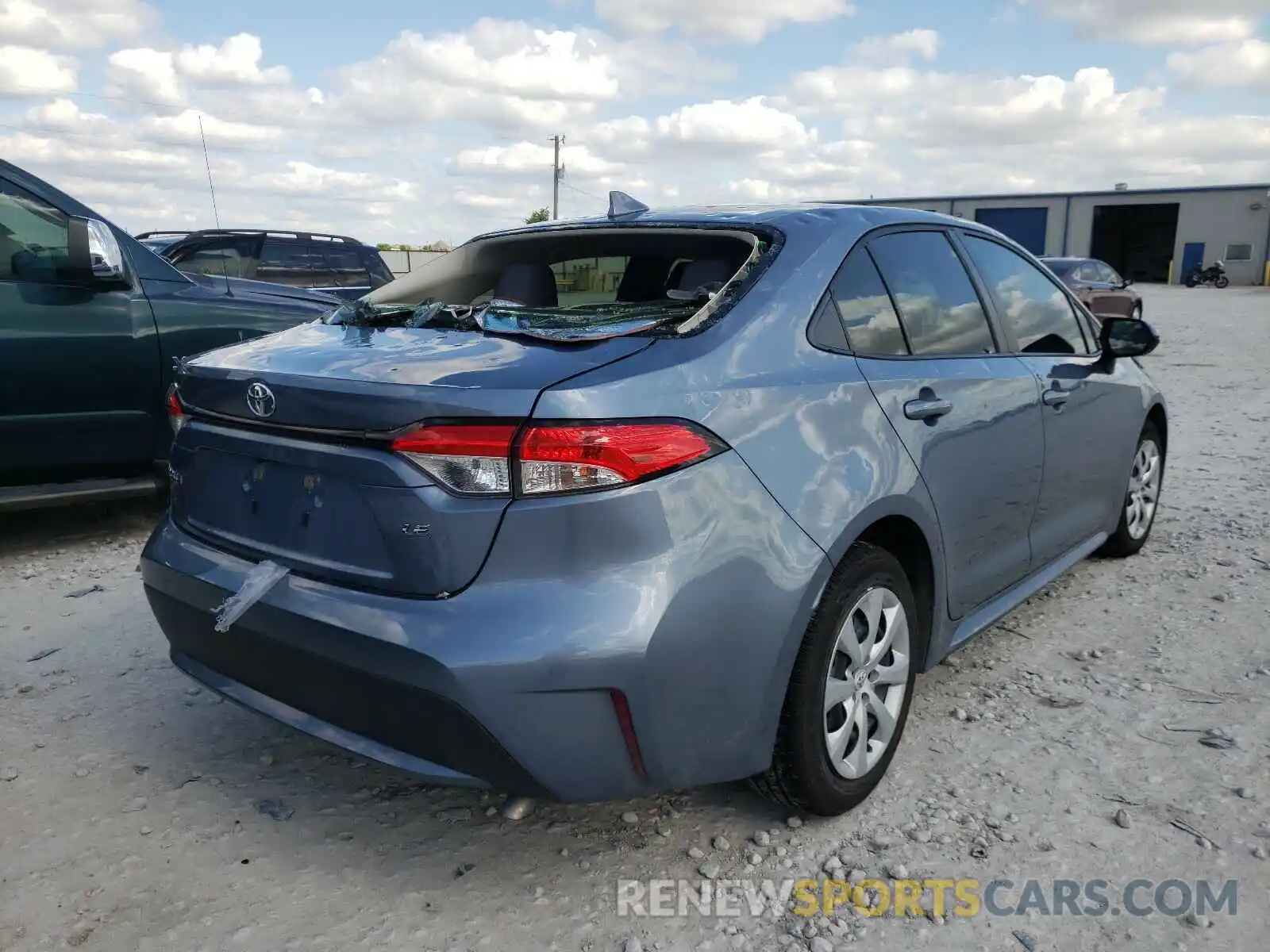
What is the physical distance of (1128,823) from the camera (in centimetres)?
258

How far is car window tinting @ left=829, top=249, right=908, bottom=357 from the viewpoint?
2646 millimetres

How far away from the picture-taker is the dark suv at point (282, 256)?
371 inches

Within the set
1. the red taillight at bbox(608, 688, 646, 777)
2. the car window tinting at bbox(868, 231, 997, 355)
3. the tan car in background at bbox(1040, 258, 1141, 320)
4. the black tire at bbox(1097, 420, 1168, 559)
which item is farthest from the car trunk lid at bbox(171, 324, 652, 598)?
the tan car in background at bbox(1040, 258, 1141, 320)

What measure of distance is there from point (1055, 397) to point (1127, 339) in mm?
768

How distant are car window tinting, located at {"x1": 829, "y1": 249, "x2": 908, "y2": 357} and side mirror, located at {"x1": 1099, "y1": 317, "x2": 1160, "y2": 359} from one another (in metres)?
1.71

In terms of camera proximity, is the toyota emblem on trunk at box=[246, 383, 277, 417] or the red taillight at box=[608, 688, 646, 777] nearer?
the red taillight at box=[608, 688, 646, 777]

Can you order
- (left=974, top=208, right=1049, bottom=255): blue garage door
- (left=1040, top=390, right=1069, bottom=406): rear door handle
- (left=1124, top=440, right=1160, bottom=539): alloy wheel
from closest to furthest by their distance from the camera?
(left=1040, top=390, right=1069, bottom=406): rear door handle < (left=1124, top=440, right=1160, bottom=539): alloy wheel < (left=974, top=208, right=1049, bottom=255): blue garage door

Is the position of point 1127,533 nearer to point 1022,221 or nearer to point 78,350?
point 78,350

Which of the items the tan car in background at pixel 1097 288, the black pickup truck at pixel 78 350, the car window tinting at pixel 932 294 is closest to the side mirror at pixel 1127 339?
the car window tinting at pixel 932 294

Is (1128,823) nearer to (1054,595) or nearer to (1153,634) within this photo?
(1153,634)

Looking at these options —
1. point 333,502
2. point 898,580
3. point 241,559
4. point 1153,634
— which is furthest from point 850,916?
point 1153,634

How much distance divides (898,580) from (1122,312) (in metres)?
18.1

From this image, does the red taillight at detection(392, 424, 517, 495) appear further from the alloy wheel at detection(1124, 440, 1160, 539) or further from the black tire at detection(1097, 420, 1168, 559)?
the alloy wheel at detection(1124, 440, 1160, 539)

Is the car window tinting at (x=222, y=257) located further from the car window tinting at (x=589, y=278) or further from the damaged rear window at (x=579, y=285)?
the car window tinting at (x=589, y=278)
